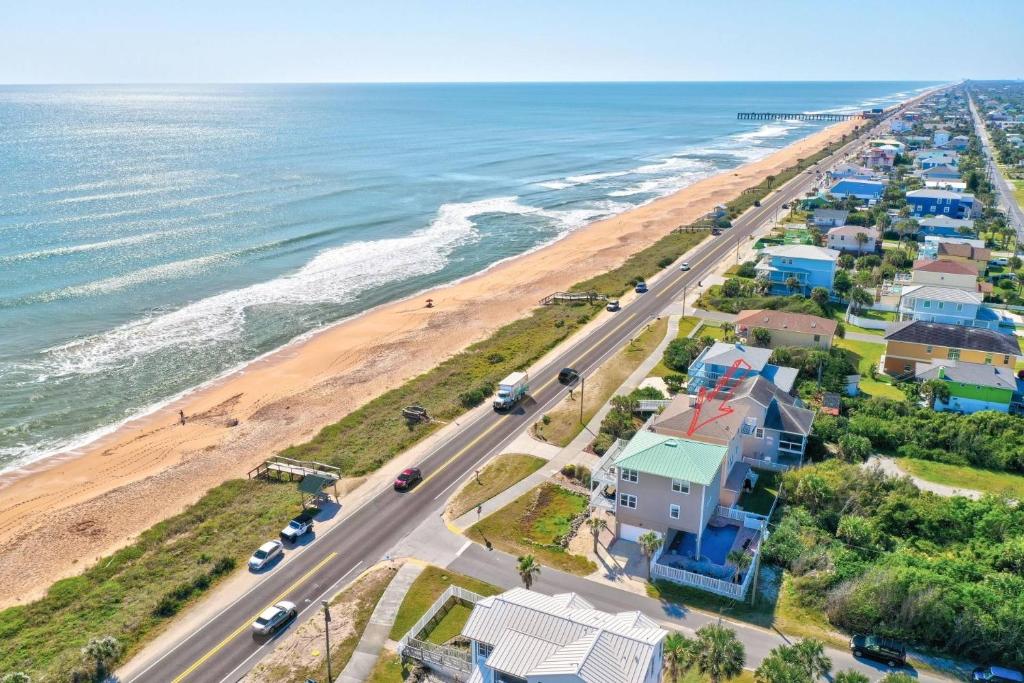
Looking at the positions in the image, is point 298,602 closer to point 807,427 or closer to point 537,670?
point 537,670

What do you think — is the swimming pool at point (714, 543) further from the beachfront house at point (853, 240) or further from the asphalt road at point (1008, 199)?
the asphalt road at point (1008, 199)

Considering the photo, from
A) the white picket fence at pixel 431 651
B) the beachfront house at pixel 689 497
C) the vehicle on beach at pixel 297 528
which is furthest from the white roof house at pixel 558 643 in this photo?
the vehicle on beach at pixel 297 528

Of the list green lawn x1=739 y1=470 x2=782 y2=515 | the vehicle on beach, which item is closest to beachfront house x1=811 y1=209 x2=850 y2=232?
green lawn x1=739 y1=470 x2=782 y2=515

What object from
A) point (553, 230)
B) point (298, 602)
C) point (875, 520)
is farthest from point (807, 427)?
point (553, 230)

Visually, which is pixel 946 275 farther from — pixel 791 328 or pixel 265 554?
pixel 265 554

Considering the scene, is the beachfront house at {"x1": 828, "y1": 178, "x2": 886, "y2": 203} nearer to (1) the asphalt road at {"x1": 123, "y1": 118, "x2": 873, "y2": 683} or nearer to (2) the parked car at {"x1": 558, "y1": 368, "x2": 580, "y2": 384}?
(1) the asphalt road at {"x1": 123, "y1": 118, "x2": 873, "y2": 683}
